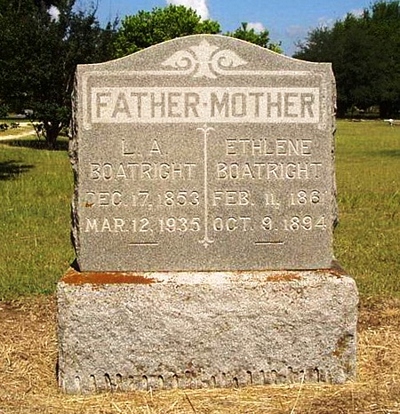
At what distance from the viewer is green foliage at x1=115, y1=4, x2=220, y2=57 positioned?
59562 mm

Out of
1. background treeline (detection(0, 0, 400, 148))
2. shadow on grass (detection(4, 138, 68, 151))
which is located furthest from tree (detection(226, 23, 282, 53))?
shadow on grass (detection(4, 138, 68, 151))

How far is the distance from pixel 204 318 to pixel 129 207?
722mm

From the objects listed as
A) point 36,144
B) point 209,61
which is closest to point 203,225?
point 209,61

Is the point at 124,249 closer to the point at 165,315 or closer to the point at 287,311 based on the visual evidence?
the point at 165,315

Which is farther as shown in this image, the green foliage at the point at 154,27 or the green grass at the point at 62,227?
the green foliage at the point at 154,27

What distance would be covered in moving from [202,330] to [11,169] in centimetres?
1196

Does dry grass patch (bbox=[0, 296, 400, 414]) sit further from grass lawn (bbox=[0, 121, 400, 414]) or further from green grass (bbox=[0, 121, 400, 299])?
green grass (bbox=[0, 121, 400, 299])

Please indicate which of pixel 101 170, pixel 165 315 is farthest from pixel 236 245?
pixel 101 170

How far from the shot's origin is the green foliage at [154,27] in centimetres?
5956

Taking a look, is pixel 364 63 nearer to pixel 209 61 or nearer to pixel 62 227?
pixel 62 227

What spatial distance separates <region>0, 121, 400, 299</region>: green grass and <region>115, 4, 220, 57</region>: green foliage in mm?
43958

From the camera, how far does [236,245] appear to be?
4.25m

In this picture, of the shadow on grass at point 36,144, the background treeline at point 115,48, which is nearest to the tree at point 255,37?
the background treeline at point 115,48

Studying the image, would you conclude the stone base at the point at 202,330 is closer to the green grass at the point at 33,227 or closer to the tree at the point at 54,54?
the green grass at the point at 33,227
